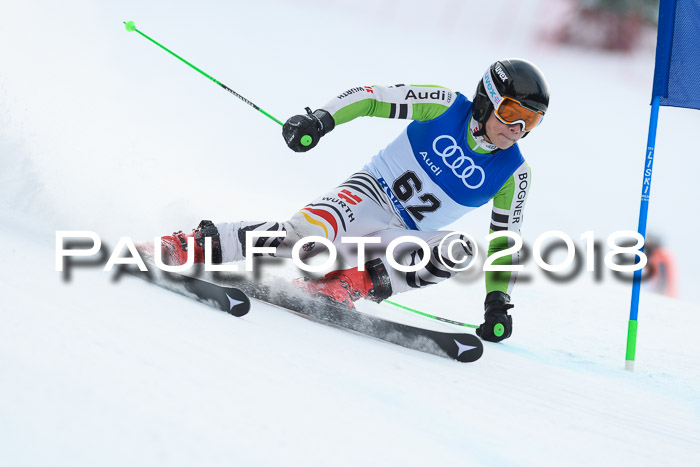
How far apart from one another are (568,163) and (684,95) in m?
9.98

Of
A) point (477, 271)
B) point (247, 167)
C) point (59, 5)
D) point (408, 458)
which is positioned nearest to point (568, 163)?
point (247, 167)

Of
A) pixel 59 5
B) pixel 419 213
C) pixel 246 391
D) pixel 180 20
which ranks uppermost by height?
pixel 180 20

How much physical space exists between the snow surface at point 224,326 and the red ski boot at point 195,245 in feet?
1.39

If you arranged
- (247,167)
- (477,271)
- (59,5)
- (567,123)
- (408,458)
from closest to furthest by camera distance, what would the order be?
1. (408,458)
2. (477,271)
3. (59,5)
4. (247,167)
5. (567,123)

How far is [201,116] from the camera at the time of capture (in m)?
9.22

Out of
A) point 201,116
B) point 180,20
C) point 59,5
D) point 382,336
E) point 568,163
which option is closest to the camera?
point 382,336

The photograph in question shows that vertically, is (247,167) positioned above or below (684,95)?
below

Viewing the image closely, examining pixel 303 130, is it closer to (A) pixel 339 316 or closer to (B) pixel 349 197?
(B) pixel 349 197

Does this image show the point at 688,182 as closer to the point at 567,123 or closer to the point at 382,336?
the point at 567,123

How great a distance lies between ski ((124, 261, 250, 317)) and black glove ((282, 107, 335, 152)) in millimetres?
732

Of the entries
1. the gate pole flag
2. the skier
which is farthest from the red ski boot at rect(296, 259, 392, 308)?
the gate pole flag

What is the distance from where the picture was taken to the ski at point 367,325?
2820 millimetres

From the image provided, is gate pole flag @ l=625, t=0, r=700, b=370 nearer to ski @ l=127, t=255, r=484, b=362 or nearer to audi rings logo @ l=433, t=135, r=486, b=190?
audi rings logo @ l=433, t=135, r=486, b=190

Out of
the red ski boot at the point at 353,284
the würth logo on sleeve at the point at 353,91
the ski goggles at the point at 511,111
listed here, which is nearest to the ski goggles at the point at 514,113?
the ski goggles at the point at 511,111
